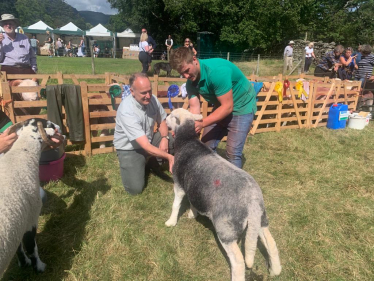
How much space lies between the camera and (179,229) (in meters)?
3.21

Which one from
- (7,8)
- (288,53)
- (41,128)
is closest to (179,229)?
(41,128)

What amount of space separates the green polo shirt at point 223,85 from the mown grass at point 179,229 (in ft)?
5.23

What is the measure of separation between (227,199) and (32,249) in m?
2.00

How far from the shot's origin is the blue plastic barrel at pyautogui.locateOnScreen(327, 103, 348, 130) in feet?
24.4

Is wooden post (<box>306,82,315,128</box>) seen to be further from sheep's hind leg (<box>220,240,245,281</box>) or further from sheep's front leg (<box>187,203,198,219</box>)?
sheep's hind leg (<box>220,240,245,281</box>)

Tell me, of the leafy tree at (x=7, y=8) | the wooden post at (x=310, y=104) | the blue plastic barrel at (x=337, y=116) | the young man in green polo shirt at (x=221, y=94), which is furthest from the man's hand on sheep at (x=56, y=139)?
the leafy tree at (x=7, y=8)

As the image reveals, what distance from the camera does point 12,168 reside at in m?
2.25

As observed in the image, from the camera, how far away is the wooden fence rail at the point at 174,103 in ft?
15.3

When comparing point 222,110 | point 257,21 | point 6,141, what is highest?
point 257,21

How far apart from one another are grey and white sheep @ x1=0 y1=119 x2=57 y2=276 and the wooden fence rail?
2.08m

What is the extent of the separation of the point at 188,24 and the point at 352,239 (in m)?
34.1

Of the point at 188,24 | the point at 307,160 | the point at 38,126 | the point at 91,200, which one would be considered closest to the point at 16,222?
the point at 38,126

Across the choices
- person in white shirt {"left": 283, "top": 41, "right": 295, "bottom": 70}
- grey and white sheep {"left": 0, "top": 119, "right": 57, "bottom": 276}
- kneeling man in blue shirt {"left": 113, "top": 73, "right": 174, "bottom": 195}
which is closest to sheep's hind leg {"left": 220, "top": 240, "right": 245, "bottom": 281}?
→ kneeling man in blue shirt {"left": 113, "top": 73, "right": 174, "bottom": 195}

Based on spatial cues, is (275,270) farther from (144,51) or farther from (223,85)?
(144,51)
